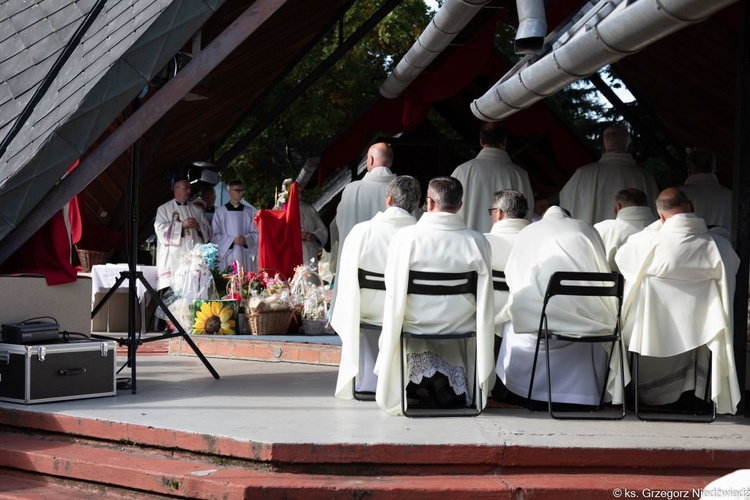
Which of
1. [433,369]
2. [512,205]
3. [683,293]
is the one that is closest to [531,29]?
[512,205]

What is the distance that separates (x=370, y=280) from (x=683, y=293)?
1.96m

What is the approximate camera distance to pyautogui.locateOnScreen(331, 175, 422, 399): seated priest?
6684 mm

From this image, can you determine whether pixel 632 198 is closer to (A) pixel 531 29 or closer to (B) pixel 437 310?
(A) pixel 531 29

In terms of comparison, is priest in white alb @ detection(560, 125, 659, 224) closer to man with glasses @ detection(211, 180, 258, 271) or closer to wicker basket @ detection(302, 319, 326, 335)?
wicker basket @ detection(302, 319, 326, 335)

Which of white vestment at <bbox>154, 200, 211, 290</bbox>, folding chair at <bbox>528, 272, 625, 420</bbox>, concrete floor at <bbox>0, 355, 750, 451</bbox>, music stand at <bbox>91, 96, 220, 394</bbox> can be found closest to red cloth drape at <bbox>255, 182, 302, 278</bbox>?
white vestment at <bbox>154, 200, 211, 290</bbox>

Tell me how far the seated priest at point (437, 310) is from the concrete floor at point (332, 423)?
27 cm

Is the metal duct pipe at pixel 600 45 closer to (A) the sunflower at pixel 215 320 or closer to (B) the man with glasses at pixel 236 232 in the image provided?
(A) the sunflower at pixel 215 320

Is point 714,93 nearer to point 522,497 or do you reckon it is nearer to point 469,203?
point 469,203

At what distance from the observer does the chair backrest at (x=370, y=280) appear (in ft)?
22.3

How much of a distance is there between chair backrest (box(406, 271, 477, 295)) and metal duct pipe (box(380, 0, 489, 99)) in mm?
2705

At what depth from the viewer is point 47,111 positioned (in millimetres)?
7086

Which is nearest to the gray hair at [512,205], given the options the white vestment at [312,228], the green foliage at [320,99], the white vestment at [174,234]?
the white vestment at [174,234]

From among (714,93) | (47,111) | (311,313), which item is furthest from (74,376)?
(714,93)

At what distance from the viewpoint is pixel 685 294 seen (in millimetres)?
6379
